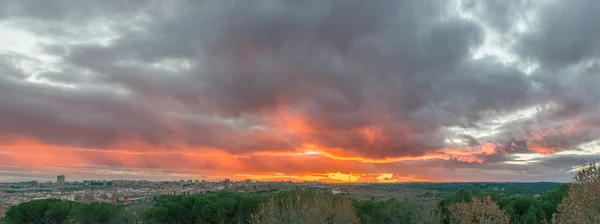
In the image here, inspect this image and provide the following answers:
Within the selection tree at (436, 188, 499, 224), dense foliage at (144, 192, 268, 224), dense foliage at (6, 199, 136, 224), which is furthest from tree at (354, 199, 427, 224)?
dense foliage at (6, 199, 136, 224)

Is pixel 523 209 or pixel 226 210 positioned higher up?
pixel 523 209

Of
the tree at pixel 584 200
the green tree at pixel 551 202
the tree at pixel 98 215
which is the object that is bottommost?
the tree at pixel 98 215

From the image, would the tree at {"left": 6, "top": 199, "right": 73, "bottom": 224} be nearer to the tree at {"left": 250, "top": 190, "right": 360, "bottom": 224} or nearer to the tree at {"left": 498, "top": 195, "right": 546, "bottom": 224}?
the tree at {"left": 250, "top": 190, "right": 360, "bottom": 224}

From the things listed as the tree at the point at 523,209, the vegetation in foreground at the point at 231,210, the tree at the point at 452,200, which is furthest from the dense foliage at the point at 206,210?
the tree at the point at 523,209

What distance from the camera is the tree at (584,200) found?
70.4ft

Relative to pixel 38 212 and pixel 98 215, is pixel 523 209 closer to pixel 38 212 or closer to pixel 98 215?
Answer: pixel 98 215

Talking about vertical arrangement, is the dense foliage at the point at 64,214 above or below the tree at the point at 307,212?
below

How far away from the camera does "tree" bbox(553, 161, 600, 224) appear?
21455 mm

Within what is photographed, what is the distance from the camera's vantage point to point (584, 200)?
74.2ft

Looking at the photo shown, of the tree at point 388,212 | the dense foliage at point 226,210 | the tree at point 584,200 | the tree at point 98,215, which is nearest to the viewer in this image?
the tree at point 584,200

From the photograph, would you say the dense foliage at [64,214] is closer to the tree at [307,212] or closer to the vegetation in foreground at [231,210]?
the vegetation in foreground at [231,210]

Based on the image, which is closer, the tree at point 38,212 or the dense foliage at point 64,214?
the dense foliage at point 64,214

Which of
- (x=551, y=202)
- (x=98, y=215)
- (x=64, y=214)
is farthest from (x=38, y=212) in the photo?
(x=551, y=202)

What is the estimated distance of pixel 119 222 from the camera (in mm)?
64625
